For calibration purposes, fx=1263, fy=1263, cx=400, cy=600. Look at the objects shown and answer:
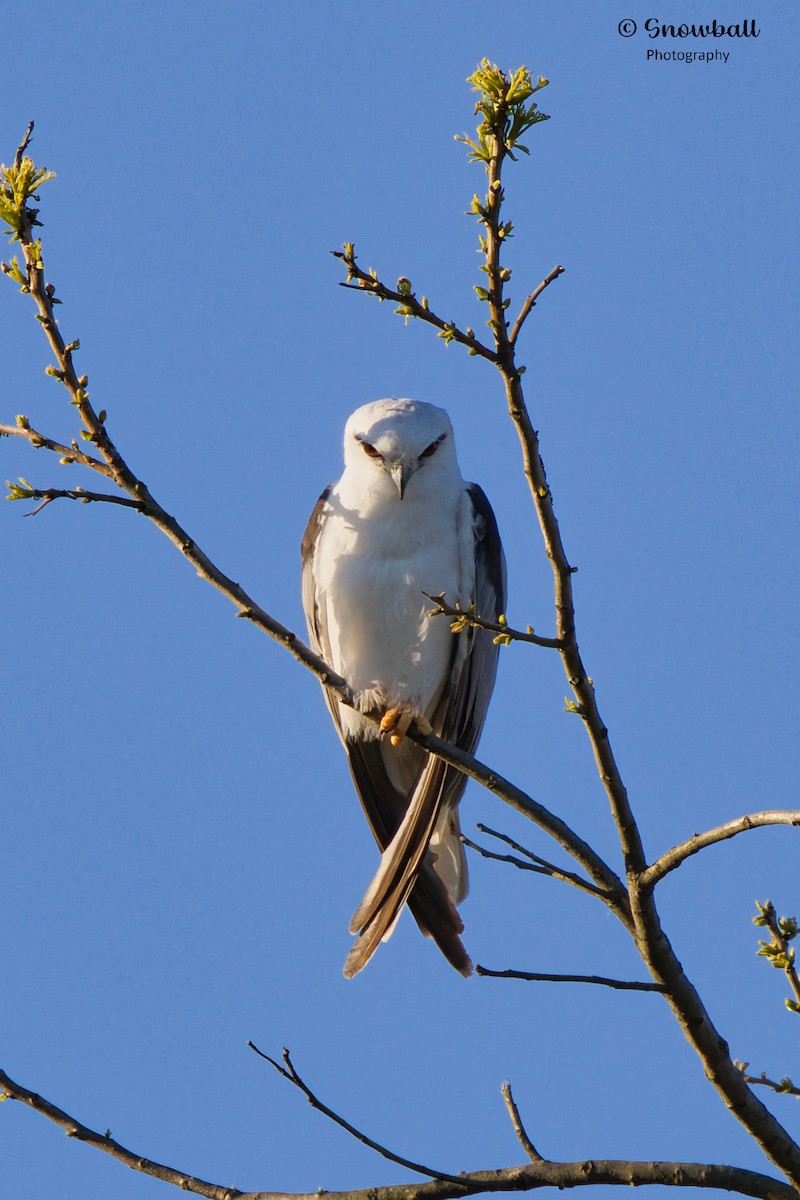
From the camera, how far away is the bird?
5648mm

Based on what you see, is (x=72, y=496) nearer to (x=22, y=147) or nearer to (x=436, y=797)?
(x=22, y=147)

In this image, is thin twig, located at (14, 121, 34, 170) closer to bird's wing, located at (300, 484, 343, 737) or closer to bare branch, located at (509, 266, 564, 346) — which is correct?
bare branch, located at (509, 266, 564, 346)

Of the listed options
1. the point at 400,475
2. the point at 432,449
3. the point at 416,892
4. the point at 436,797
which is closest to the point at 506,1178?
the point at 416,892

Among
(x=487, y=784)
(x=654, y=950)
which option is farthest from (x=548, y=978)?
(x=487, y=784)

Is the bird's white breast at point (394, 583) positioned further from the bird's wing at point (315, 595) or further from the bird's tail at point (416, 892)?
the bird's tail at point (416, 892)

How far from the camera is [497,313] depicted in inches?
113

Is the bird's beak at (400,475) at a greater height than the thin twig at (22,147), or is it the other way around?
the bird's beak at (400,475)

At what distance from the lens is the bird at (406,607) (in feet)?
18.5

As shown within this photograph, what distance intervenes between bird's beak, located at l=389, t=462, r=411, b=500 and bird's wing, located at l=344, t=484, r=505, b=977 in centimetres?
44

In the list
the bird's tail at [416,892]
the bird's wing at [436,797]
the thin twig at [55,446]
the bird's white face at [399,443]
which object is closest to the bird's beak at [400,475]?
the bird's white face at [399,443]

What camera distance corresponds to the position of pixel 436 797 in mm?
5461

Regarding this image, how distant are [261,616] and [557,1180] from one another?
1694 millimetres

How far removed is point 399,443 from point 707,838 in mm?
3115

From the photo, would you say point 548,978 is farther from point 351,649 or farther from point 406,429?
point 406,429
